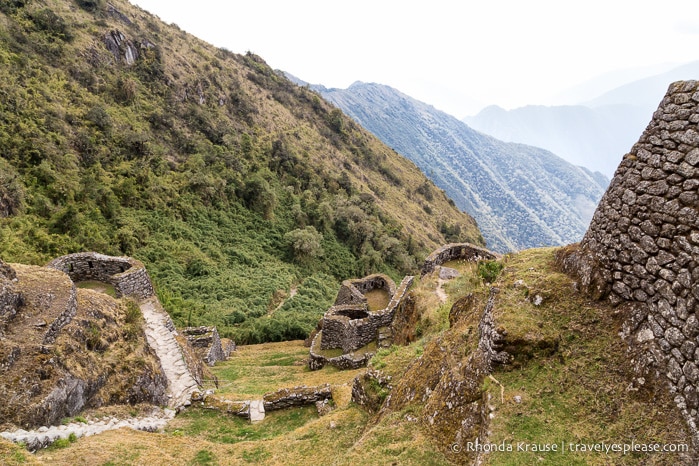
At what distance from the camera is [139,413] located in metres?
11.3

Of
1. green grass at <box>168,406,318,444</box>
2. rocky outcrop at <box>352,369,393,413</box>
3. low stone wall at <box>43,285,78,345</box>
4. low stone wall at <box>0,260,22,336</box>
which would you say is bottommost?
green grass at <box>168,406,318,444</box>

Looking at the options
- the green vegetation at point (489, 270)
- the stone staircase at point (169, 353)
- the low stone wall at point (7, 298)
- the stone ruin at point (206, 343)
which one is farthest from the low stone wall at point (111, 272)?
the green vegetation at point (489, 270)

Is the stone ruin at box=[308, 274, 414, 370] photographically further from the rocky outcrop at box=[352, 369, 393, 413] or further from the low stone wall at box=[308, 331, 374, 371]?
the rocky outcrop at box=[352, 369, 393, 413]

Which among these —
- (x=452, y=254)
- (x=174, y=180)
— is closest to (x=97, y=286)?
(x=452, y=254)

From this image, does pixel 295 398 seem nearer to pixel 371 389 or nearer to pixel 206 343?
pixel 371 389

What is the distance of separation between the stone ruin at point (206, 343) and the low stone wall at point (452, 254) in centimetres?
1231

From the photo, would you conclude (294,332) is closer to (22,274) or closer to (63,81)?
(22,274)

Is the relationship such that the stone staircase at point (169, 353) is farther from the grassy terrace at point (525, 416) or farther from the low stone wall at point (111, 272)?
the grassy terrace at point (525, 416)

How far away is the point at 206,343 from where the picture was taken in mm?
20312

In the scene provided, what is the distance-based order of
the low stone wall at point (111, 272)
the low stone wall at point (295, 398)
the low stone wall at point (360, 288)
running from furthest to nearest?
1. the low stone wall at point (360, 288)
2. the low stone wall at point (111, 272)
3. the low stone wall at point (295, 398)

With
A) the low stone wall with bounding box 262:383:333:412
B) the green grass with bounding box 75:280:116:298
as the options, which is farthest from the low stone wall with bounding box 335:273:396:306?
the green grass with bounding box 75:280:116:298

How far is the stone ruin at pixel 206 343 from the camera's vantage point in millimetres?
19569

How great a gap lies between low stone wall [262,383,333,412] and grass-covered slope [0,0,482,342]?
1376cm

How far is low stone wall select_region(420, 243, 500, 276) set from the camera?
2141 cm
